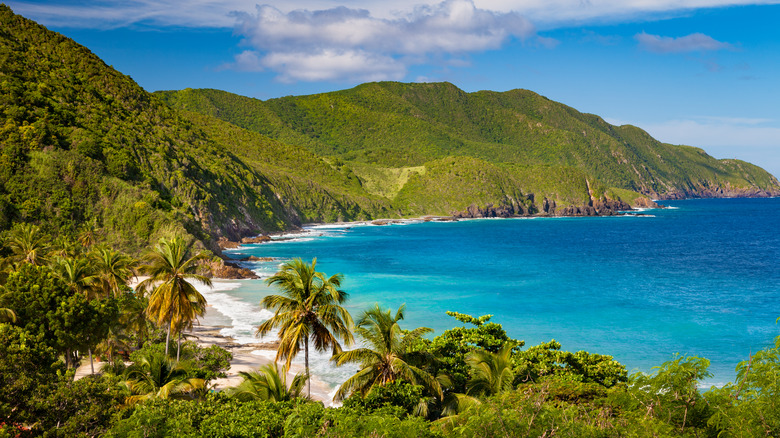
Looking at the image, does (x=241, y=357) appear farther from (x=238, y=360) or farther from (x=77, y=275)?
(x=77, y=275)

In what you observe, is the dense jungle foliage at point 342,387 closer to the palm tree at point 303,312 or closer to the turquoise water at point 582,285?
the palm tree at point 303,312

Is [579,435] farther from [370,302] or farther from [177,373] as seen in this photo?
[370,302]

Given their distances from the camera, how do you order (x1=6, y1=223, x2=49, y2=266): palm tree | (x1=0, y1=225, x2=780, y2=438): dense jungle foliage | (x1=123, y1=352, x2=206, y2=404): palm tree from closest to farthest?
(x1=0, y1=225, x2=780, y2=438): dense jungle foliage < (x1=123, y1=352, x2=206, y2=404): palm tree < (x1=6, y1=223, x2=49, y2=266): palm tree

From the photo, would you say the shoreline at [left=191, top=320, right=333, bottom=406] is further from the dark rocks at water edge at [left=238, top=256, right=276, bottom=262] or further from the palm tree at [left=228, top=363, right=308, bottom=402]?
the dark rocks at water edge at [left=238, top=256, right=276, bottom=262]

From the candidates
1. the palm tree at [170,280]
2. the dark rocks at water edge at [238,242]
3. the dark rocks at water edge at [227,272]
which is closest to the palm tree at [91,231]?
the dark rocks at water edge at [227,272]

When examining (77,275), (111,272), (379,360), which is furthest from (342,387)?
(111,272)

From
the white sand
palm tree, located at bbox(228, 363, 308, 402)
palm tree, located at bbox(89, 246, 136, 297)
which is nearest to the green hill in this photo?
the white sand

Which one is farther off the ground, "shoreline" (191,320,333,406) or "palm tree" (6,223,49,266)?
"palm tree" (6,223,49,266)

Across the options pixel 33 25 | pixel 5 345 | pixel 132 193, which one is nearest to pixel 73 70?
pixel 33 25
